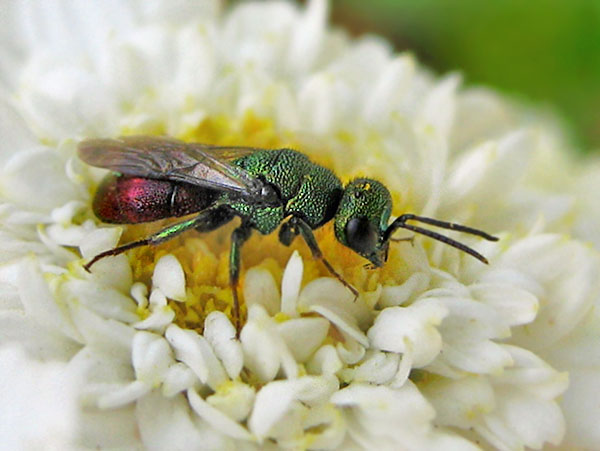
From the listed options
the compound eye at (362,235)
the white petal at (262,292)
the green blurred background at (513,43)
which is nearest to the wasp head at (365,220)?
the compound eye at (362,235)

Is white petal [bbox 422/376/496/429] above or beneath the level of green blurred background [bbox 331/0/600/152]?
beneath

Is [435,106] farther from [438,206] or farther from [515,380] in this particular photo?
[515,380]

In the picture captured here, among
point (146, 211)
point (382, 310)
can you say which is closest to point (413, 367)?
point (382, 310)

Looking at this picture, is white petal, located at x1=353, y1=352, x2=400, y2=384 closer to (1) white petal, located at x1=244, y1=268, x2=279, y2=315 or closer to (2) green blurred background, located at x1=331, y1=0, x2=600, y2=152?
(1) white petal, located at x1=244, y1=268, x2=279, y2=315

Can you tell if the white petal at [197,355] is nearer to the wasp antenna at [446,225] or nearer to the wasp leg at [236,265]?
the wasp leg at [236,265]

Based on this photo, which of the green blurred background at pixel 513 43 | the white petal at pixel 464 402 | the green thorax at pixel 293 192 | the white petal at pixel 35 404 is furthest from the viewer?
the green blurred background at pixel 513 43

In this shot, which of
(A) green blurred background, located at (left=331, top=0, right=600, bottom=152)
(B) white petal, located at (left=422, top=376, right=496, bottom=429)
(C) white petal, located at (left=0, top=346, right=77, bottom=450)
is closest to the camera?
(C) white petal, located at (left=0, top=346, right=77, bottom=450)

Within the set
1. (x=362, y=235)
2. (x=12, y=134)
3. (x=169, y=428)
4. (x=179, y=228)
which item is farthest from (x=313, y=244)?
(x=12, y=134)

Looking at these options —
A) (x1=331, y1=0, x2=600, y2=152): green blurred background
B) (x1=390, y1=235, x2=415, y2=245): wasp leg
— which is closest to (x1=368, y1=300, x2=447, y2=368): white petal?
(x1=390, y1=235, x2=415, y2=245): wasp leg
